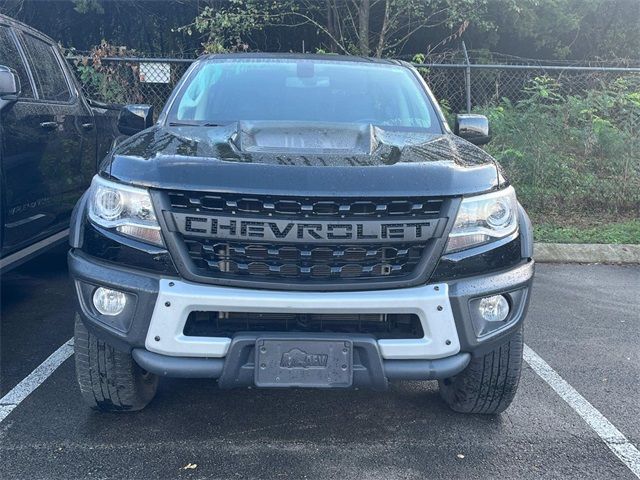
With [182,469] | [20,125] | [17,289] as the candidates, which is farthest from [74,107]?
[182,469]

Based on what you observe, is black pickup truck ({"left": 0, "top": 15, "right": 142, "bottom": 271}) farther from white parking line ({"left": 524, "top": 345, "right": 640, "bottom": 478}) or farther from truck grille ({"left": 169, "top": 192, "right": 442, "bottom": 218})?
white parking line ({"left": 524, "top": 345, "right": 640, "bottom": 478})

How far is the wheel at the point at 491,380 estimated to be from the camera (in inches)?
117

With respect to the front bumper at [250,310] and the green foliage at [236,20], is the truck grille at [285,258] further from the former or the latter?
the green foliage at [236,20]

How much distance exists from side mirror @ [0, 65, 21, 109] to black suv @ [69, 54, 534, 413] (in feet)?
4.25

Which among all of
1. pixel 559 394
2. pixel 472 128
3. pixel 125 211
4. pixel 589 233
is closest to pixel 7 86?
pixel 125 211

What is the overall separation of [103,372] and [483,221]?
181 centimetres

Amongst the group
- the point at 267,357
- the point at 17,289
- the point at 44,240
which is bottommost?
the point at 17,289

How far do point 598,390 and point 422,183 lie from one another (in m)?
1.85

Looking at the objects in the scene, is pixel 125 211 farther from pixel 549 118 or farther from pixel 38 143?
pixel 549 118

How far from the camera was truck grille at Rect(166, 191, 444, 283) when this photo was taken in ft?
8.25

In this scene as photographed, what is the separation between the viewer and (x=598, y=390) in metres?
3.58

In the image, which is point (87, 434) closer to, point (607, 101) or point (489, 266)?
point (489, 266)

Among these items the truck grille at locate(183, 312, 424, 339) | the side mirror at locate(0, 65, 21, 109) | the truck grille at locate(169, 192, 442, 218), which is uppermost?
the side mirror at locate(0, 65, 21, 109)

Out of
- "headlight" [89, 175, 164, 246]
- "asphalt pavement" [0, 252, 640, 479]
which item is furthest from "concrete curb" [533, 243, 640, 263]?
"headlight" [89, 175, 164, 246]
